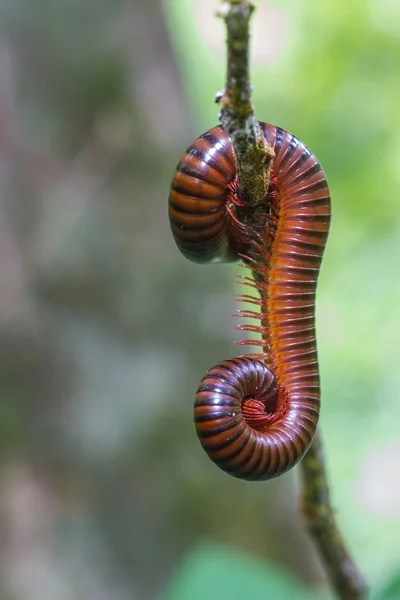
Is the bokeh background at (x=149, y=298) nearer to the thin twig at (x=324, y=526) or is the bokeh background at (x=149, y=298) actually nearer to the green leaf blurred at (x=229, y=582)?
the green leaf blurred at (x=229, y=582)

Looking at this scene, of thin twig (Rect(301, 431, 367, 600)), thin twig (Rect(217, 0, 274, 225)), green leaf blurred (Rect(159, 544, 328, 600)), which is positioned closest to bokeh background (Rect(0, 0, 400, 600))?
green leaf blurred (Rect(159, 544, 328, 600))

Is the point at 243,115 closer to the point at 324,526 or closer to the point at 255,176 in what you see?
the point at 255,176

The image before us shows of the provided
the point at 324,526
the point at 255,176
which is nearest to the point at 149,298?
the point at 324,526

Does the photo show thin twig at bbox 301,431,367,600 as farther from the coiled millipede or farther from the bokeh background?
the bokeh background

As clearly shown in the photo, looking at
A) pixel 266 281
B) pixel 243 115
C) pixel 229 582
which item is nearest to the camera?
pixel 243 115

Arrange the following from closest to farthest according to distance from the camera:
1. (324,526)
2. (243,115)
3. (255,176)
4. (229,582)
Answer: (243,115)
(255,176)
(324,526)
(229,582)

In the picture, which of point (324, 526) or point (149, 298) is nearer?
point (324, 526)
